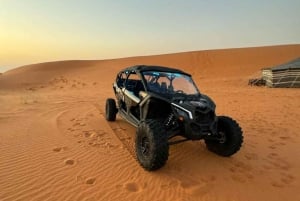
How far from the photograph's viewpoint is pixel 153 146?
4.50 m

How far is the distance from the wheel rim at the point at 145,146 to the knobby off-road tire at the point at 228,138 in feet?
5.03

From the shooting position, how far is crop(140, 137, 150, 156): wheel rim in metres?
4.89

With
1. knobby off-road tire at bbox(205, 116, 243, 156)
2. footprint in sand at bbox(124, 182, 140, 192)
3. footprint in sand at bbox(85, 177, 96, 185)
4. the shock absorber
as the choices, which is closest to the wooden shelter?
knobby off-road tire at bbox(205, 116, 243, 156)

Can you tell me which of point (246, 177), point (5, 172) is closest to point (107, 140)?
point (5, 172)

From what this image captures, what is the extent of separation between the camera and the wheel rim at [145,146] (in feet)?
16.0

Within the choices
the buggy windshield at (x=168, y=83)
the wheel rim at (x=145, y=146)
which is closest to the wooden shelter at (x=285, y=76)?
the buggy windshield at (x=168, y=83)

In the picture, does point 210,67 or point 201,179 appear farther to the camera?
point 210,67

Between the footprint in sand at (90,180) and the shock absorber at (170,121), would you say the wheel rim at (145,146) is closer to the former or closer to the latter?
the shock absorber at (170,121)

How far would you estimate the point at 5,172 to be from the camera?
452cm

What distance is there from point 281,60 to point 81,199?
134 ft

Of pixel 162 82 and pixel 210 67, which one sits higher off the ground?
pixel 162 82

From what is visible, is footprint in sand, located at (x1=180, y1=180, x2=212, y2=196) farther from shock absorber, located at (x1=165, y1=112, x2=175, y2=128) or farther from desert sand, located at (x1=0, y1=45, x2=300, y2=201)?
shock absorber, located at (x1=165, y1=112, x2=175, y2=128)

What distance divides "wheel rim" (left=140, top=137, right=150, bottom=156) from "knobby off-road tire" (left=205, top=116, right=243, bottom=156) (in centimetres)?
153

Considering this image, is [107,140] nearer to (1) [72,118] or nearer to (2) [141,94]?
(2) [141,94]
